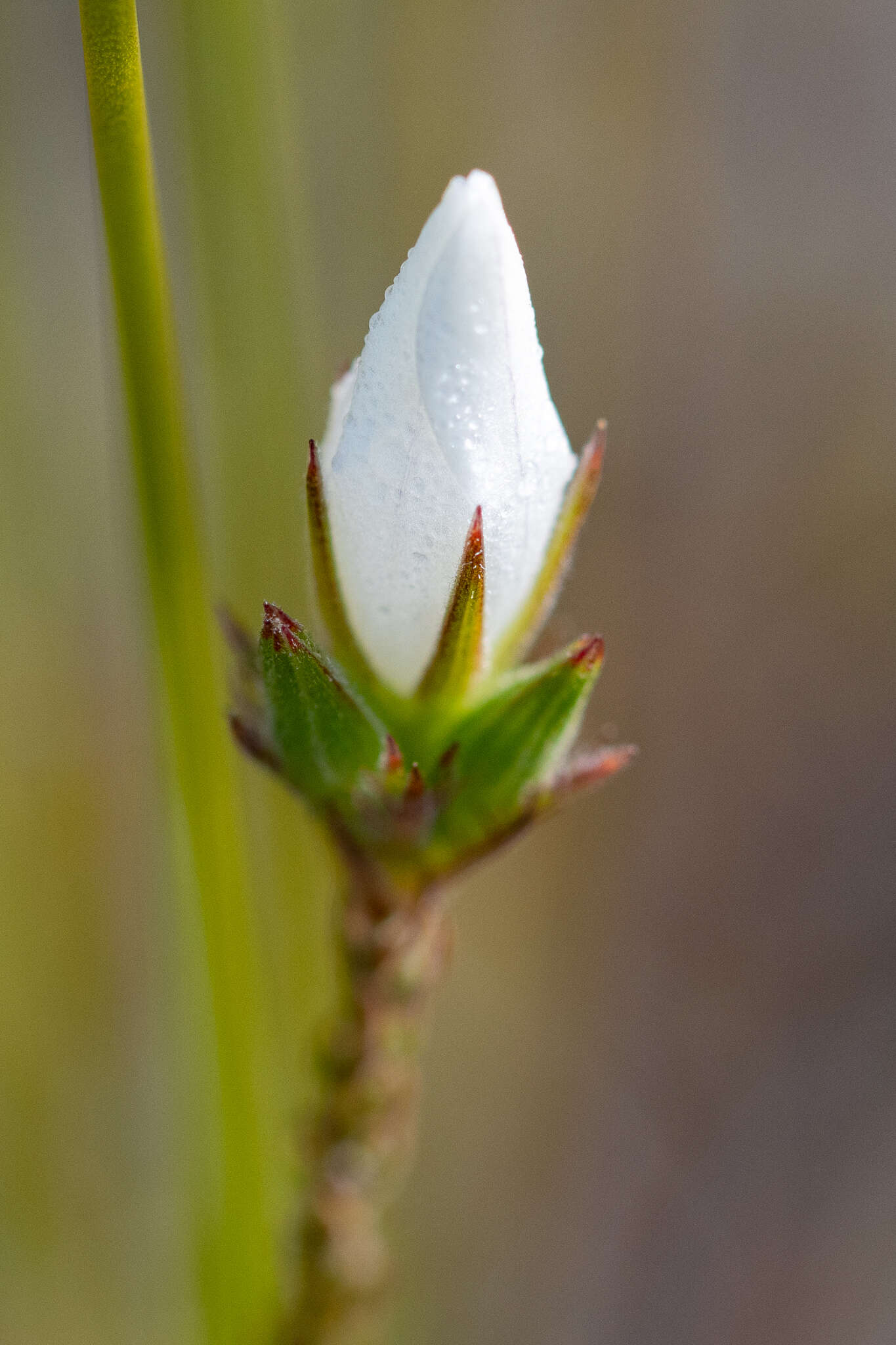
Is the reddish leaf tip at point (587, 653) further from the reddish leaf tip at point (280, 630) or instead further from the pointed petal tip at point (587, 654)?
the reddish leaf tip at point (280, 630)

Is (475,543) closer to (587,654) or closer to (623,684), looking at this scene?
(587,654)

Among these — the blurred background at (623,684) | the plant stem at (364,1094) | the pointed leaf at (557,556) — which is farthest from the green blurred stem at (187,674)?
the blurred background at (623,684)

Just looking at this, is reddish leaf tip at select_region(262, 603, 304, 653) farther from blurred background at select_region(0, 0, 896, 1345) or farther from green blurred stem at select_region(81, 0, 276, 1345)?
blurred background at select_region(0, 0, 896, 1345)

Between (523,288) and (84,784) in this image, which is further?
(84,784)

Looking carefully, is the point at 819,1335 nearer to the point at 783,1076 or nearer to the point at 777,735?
the point at 783,1076

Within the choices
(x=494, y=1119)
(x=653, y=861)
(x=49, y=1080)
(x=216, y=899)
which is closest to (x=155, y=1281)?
(x=49, y=1080)

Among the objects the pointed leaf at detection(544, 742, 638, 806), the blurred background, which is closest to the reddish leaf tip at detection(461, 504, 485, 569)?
the pointed leaf at detection(544, 742, 638, 806)
